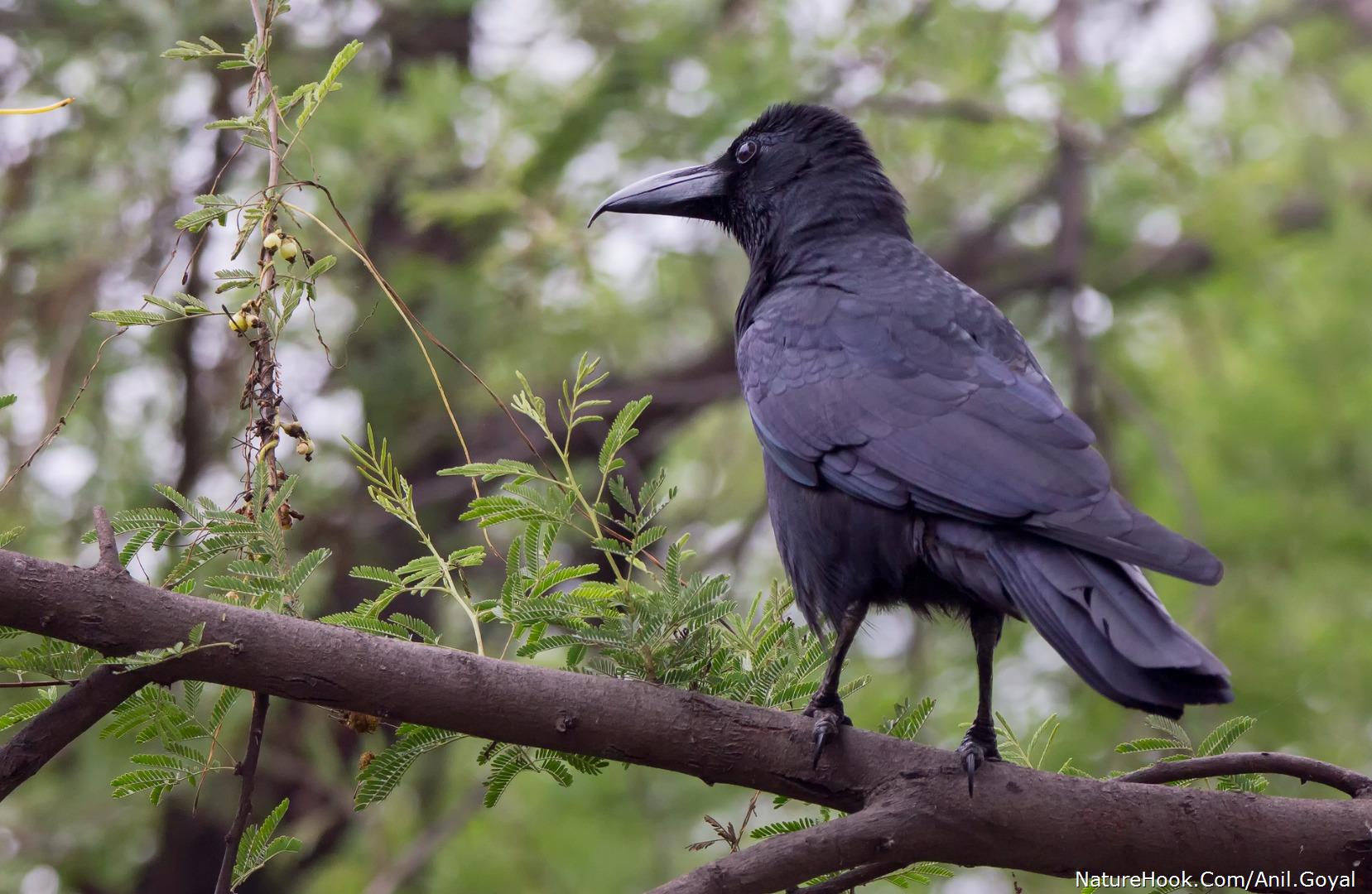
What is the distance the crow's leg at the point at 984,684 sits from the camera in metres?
3.34

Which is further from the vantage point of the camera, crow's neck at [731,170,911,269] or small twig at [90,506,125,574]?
crow's neck at [731,170,911,269]

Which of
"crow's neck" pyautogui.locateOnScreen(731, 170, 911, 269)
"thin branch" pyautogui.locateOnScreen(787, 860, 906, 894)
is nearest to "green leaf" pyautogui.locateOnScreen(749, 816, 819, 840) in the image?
"thin branch" pyautogui.locateOnScreen(787, 860, 906, 894)

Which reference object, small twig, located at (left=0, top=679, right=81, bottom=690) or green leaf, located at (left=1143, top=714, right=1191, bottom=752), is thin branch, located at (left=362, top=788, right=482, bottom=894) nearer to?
green leaf, located at (left=1143, top=714, right=1191, bottom=752)

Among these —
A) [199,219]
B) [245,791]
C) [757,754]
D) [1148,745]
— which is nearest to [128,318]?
[199,219]

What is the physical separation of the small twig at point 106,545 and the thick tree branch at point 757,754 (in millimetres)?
22

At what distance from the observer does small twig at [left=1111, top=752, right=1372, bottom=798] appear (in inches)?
117

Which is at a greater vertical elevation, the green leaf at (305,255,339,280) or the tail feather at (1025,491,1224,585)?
the green leaf at (305,255,339,280)

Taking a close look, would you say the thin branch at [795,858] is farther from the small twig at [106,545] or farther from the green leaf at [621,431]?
the small twig at [106,545]

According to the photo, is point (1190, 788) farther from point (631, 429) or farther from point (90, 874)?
point (90, 874)

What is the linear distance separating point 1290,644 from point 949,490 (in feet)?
17.3

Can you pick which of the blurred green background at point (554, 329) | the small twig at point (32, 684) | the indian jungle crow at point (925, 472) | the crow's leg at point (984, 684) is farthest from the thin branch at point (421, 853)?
the small twig at point (32, 684)

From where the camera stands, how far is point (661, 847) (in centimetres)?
808

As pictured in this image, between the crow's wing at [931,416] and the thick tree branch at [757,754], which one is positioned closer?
the thick tree branch at [757,754]

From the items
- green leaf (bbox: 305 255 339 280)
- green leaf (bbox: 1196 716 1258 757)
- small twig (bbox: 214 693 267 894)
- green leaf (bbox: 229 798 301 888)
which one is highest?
green leaf (bbox: 305 255 339 280)
